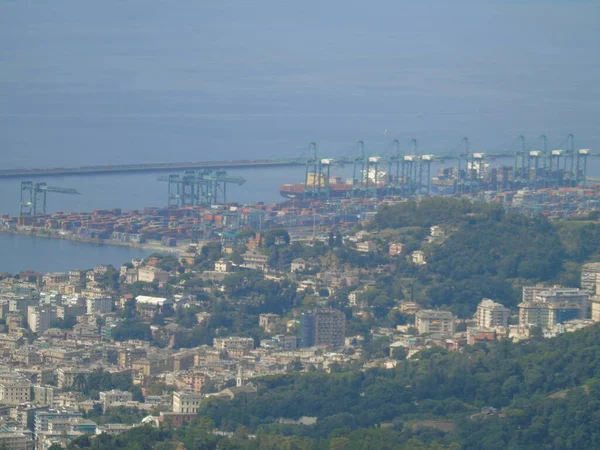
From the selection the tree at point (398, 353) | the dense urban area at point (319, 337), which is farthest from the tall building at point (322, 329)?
the tree at point (398, 353)

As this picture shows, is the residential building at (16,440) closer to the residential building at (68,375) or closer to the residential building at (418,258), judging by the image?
the residential building at (68,375)

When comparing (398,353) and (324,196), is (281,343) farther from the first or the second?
(324,196)

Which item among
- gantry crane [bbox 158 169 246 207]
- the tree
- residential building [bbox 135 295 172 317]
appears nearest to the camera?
the tree

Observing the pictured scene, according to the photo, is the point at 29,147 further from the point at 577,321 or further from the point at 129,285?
the point at 577,321

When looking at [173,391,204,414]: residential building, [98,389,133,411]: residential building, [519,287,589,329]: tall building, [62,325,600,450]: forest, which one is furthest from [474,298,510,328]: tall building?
[173,391,204,414]: residential building

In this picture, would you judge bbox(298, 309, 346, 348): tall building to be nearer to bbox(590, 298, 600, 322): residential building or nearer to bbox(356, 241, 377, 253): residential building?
bbox(590, 298, 600, 322): residential building

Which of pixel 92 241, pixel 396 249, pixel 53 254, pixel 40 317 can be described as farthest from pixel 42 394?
pixel 92 241

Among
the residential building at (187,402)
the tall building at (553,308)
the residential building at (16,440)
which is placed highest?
the tall building at (553,308)
